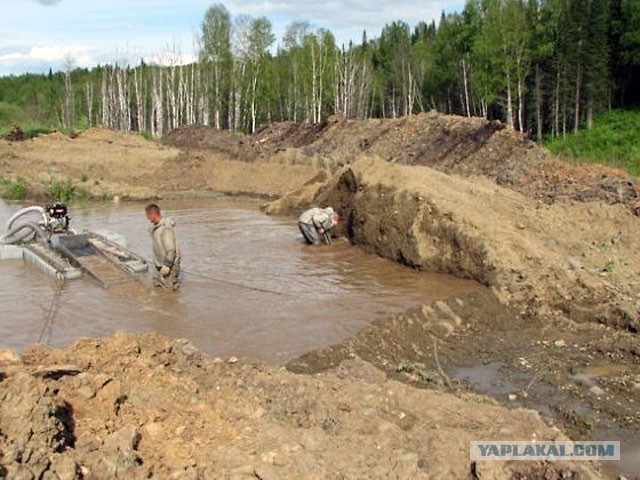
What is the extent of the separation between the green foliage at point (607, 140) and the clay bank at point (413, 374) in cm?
1397

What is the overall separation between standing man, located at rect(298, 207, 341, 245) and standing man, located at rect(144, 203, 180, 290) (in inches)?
180

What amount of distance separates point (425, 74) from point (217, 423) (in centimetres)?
5068

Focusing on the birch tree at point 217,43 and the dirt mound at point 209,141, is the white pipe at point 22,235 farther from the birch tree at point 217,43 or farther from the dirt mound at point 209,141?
the birch tree at point 217,43

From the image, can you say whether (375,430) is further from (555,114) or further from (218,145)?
(555,114)

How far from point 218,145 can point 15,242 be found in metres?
21.2

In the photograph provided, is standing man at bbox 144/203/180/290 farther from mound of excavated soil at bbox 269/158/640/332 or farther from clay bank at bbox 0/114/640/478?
mound of excavated soil at bbox 269/158/640/332

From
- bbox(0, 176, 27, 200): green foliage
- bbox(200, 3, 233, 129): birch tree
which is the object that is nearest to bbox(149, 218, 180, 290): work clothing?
bbox(0, 176, 27, 200): green foliage

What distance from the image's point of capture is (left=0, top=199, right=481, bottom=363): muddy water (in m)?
8.58

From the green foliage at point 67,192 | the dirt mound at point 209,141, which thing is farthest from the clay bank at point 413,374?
the dirt mound at point 209,141

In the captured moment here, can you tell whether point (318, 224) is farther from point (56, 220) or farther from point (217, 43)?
point (217, 43)

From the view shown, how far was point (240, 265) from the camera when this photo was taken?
13102 mm

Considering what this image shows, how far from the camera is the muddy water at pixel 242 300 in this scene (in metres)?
8.58

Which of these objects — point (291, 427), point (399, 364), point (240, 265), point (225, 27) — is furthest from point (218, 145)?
point (291, 427)

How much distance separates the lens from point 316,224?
47.8 feet
